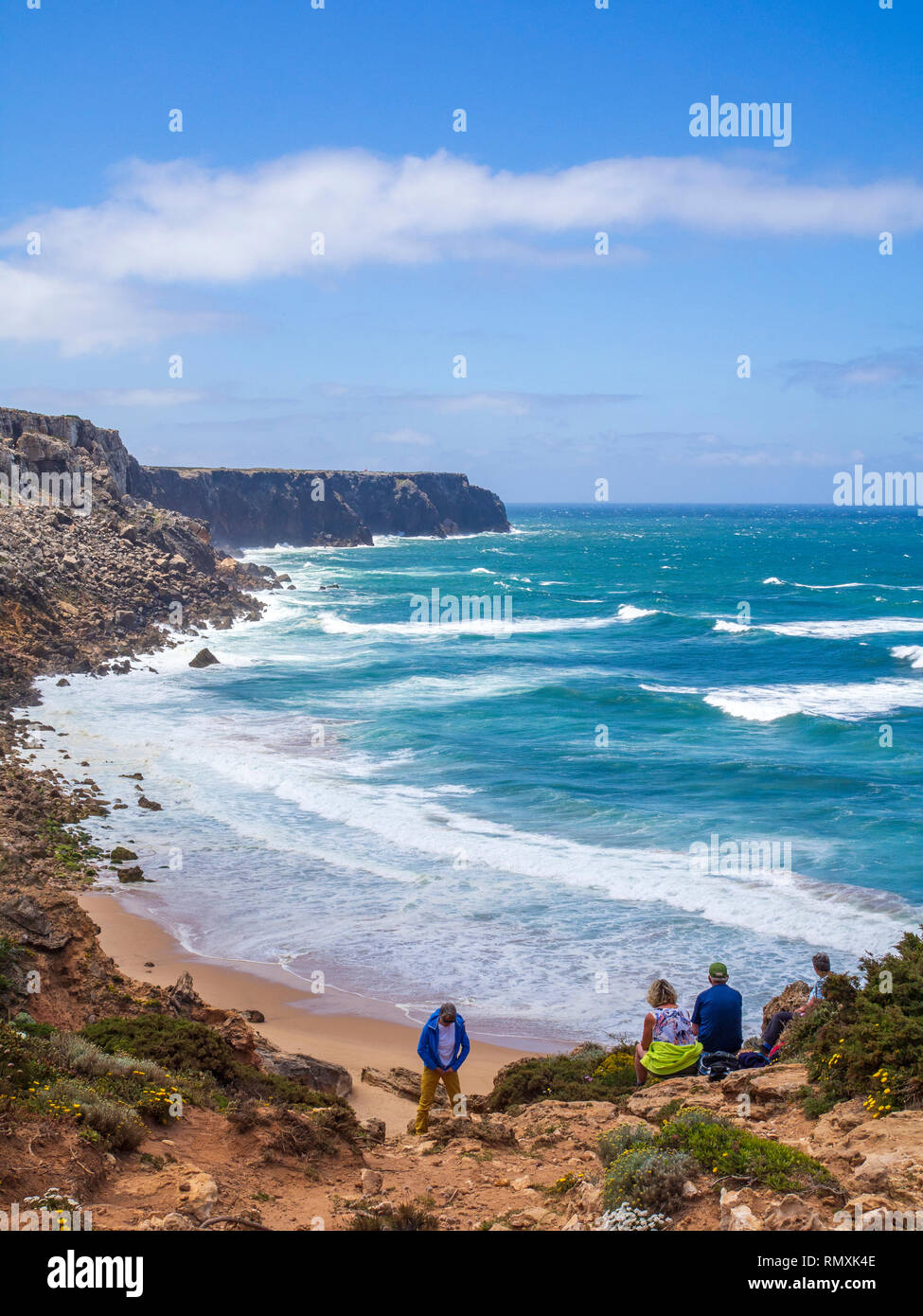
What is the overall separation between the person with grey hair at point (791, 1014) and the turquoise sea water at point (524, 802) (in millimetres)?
3968

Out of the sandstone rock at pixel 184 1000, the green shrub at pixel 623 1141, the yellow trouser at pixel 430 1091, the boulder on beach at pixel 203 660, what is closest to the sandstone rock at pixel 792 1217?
the green shrub at pixel 623 1141

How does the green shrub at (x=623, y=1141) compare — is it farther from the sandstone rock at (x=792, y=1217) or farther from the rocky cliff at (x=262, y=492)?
Answer: the rocky cliff at (x=262, y=492)

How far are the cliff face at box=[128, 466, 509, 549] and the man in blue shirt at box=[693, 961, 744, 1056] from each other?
2897 inches

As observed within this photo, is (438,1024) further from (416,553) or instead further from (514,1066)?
(416,553)

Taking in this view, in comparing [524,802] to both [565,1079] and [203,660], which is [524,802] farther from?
[203,660]

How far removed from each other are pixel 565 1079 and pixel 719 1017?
2.01 meters

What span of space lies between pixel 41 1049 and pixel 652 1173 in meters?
5.58

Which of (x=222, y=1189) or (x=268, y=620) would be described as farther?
(x=268, y=620)

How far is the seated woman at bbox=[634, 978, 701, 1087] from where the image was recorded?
10.4 m

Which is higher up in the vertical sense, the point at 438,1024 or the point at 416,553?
the point at 416,553

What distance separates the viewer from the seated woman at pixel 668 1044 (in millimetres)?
10367

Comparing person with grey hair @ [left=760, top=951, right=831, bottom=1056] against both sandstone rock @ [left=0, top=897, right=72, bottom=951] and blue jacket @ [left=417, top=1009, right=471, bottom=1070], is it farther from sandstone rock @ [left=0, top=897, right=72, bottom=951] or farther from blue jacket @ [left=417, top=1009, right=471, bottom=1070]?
sandstone rock @ [left=0, top=897, right=72, bottom=951]
